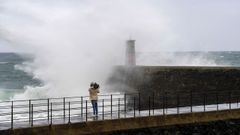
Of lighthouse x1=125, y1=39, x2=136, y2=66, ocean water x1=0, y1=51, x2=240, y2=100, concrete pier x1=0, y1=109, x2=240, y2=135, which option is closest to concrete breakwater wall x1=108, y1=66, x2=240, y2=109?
lighthouse x1=125, y1=39, x2=136, y2=66

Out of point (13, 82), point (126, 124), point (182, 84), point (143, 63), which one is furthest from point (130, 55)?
point (13, 82)

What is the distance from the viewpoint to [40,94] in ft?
93.3

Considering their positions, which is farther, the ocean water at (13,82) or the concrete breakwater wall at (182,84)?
the ocean water at (13,82)

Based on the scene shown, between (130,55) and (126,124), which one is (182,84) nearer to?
(130,55)

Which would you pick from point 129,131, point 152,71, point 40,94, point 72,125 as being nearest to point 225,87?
point 152,71

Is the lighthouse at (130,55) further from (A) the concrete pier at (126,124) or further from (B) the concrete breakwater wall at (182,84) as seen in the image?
(A) the concrete pier at (126,124)

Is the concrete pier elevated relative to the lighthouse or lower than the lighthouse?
lower

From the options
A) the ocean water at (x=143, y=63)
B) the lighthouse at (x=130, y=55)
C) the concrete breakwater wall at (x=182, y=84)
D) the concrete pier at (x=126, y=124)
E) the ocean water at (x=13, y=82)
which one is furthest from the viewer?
the ocean water at (x=143, y=63)

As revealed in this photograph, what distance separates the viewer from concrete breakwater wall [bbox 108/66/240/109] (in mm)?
18156

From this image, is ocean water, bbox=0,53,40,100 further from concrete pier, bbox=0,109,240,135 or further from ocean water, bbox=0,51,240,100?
concrete pier, bbox=0,109,240,135

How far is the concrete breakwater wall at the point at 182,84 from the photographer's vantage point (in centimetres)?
1816

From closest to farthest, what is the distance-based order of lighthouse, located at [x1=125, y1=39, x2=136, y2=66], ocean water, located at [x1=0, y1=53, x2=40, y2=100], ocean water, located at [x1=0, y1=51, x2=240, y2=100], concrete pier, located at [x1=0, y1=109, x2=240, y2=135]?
concrete pier, located at [x1=0, y1=109, x2=240, y2=135] < lighthouse, located at [x1=125, y1=39, x2=136, y2=66] < ocean water, located at [x1=0, y1=53, x2=40, y2=100] < ocean water, located at [x1=0, y1=51, x2=240, y2=100]

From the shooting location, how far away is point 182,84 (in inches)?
770

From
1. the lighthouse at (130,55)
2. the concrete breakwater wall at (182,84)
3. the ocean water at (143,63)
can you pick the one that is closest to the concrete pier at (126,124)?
the concrete breakwater wall at (182,84)
